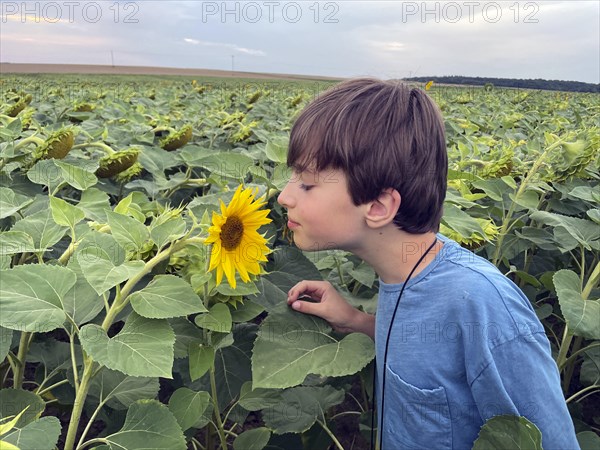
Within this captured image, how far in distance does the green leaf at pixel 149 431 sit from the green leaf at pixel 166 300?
19cm

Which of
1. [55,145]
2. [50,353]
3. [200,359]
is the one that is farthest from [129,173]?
[200,359]

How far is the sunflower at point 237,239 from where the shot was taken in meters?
1.03

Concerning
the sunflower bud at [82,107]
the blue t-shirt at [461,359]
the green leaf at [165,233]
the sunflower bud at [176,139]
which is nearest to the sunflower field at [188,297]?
the green leaf at [165,233]

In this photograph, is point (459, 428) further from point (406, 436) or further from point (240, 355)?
point (240, 355)

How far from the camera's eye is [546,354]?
1087 mm

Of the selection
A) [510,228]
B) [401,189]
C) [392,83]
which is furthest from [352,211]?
[510,228]

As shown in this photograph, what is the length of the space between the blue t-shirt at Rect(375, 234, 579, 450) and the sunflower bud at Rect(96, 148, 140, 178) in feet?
3.46

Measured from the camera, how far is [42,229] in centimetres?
128

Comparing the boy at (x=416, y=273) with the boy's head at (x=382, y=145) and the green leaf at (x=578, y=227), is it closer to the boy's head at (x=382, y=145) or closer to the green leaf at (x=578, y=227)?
the boy's head at (x=382, y=145)

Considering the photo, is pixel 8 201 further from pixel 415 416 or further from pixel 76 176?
pixel 415 416

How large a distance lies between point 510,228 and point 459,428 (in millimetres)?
855

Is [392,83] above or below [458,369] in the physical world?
above

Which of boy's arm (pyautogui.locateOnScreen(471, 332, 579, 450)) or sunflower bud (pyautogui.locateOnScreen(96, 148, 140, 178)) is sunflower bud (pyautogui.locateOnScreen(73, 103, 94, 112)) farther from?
boy's arm (pyautogui.locateOnScreen(471, 332, 579, 450))

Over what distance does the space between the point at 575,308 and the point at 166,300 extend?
92 centimetres
